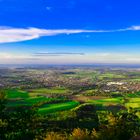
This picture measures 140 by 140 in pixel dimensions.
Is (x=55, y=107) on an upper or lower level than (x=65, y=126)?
upper

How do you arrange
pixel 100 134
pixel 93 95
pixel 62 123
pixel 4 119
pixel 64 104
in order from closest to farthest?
pixel 100 134, pixel 4 119, pixel 62 123, pixel 64 104, pixel 93 95

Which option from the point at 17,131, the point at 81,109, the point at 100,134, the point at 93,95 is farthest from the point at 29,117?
the point at 93,95

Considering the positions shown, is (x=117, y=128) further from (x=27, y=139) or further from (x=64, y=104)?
(x=64, y=104)

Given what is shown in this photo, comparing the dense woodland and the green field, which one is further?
the green field

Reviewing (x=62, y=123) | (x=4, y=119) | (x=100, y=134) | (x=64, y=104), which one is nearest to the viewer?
(x=100, y=134)

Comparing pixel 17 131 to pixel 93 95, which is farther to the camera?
pixel 93 95

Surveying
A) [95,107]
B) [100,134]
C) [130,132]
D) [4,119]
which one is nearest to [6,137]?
[4,119]

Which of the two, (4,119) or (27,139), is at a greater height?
(4,119)

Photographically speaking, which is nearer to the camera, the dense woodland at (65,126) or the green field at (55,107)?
the dense woodland at (65,126)

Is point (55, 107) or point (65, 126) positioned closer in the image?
point (65, 126)
